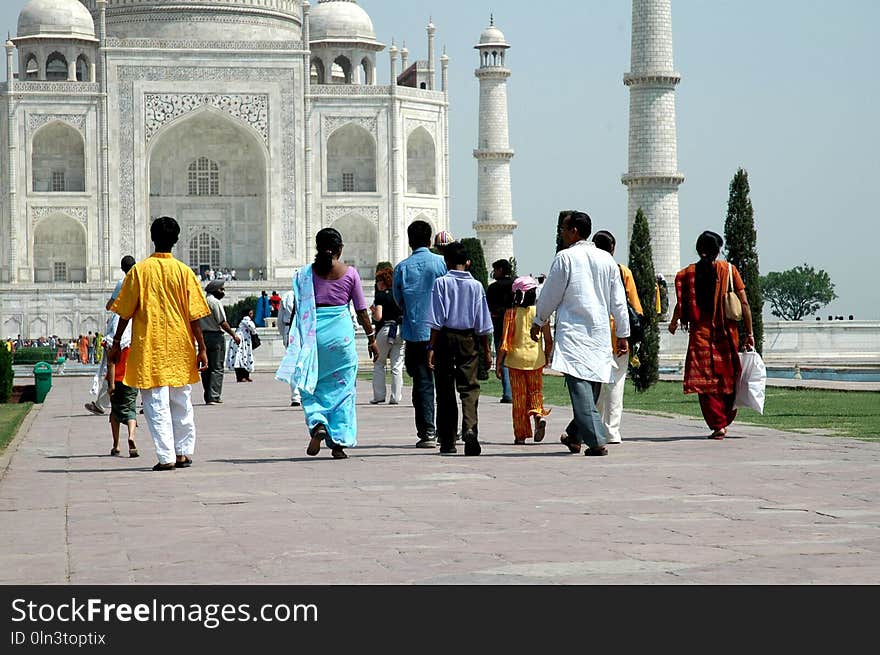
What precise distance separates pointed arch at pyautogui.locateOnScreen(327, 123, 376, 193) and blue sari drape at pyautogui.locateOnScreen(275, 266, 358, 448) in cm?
3733

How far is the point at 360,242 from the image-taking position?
45.3 metres

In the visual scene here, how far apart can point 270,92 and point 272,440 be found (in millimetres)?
35467

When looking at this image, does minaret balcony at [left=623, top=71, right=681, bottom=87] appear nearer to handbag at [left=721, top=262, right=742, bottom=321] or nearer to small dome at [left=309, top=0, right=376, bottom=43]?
handbag at [left=721, top=262, right=742, bottom=321]

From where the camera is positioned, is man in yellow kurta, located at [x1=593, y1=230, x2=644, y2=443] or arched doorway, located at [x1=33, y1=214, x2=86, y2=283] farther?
arched doorway, located at [x1=33, y1=214, x2=86, y2=283]

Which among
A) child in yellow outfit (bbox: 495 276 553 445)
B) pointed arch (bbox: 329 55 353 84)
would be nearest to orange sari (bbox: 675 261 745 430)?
child in yellow outfit (bbox: 495 276 553 445)

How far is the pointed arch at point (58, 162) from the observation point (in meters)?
44.5

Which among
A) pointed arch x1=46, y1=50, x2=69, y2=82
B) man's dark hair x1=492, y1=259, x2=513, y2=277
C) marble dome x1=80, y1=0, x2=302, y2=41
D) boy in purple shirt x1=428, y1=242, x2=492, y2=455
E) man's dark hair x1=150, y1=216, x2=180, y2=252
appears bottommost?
boy in purple shirt x1=428, y1=242, x2=492, y2=455

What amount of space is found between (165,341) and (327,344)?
86cm

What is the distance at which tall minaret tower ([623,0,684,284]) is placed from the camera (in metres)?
29.4

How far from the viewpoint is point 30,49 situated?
48062 millimetres

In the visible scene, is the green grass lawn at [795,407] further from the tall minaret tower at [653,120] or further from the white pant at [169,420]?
the tall minaret tower at [653,120]
